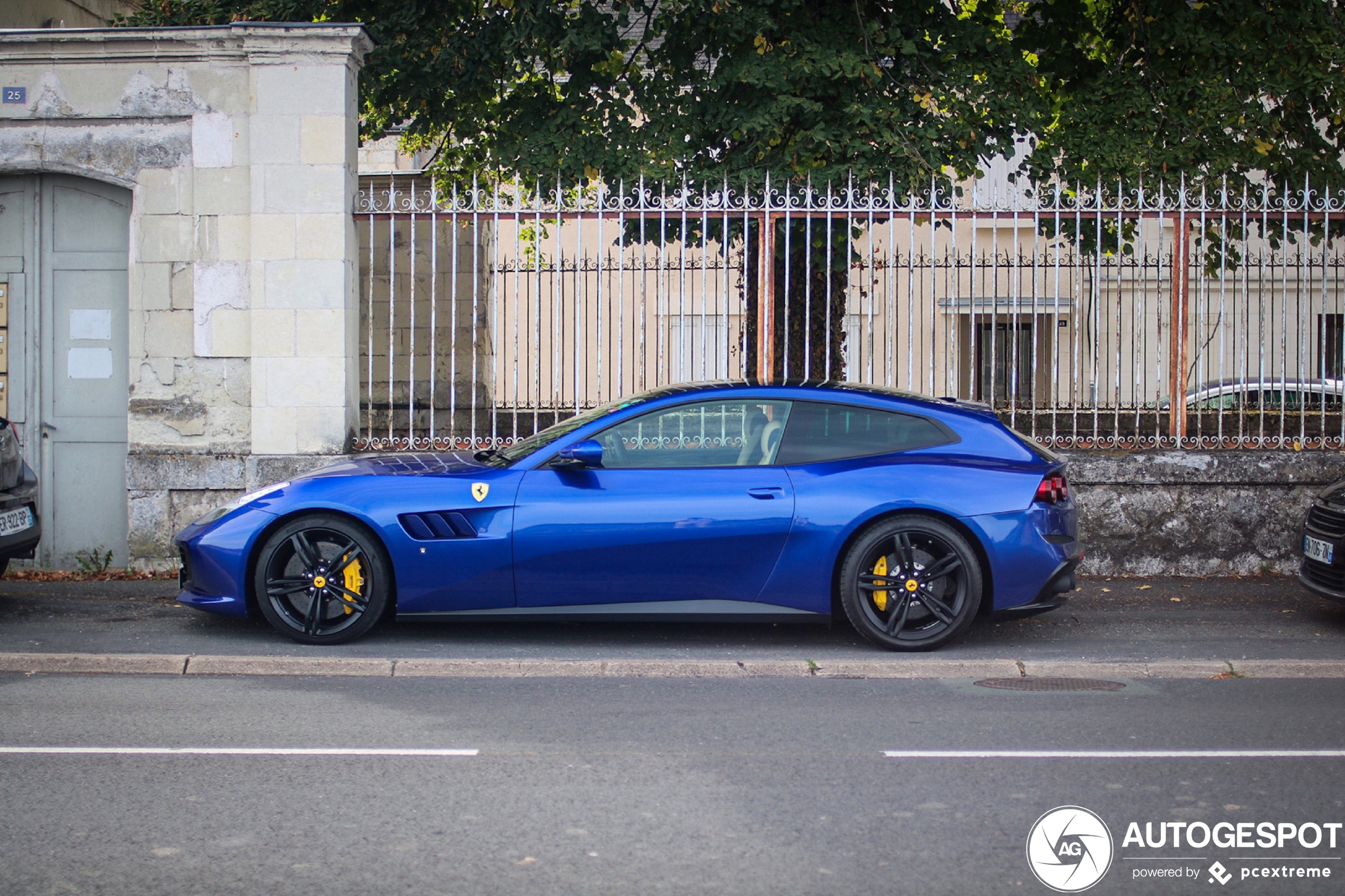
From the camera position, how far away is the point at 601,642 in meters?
7.38

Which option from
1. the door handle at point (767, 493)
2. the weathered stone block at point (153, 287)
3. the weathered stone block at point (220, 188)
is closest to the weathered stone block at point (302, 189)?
the weathered stone block at point (220, 188)

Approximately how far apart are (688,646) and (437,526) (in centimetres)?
152

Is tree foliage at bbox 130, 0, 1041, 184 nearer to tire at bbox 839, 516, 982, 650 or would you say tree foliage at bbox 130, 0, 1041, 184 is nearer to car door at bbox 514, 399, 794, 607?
car door at bbox 514, 399, 794, 607

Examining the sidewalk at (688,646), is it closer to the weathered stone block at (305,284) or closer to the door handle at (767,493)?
the door handle at (767,493)

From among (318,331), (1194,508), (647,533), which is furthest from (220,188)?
(1194,508)

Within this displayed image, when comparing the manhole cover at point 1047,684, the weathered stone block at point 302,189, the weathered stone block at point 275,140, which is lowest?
the manhole cover at point 1047,684

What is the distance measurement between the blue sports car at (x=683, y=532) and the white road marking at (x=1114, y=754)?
73.3 inches

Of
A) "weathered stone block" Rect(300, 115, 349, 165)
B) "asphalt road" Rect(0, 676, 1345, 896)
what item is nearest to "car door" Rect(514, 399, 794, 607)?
"asphalt road" Rect(0, 676, 1345, 896)

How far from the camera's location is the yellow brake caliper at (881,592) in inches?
278

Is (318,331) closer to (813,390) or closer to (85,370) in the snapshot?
(85,370)

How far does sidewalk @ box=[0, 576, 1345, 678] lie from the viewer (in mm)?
6746

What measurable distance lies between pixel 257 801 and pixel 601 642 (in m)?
3.06

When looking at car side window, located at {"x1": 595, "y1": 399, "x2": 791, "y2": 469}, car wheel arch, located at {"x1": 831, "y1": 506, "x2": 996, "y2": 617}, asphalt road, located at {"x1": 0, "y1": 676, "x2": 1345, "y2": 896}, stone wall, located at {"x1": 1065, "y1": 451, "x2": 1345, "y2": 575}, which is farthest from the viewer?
stone wall, located at {"x1": 1065, "y1": 451, "x2": 1345, "y2": 575}

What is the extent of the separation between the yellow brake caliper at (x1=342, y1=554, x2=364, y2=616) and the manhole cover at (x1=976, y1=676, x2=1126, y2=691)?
10.7ft
